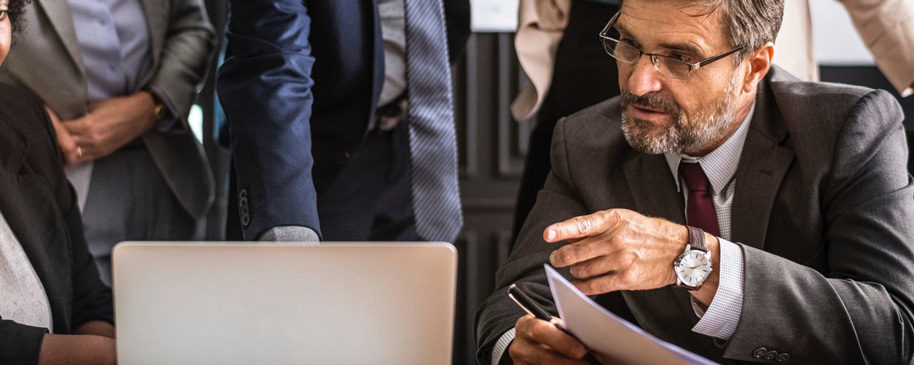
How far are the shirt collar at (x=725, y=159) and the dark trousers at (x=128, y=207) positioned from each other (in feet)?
3.95

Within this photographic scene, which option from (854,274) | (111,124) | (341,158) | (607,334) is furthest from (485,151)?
(607,334)

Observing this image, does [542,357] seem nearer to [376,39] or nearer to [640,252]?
[640,252]

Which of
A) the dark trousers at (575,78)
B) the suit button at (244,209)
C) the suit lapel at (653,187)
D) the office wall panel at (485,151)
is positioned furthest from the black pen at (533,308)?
the office wall panel at (485,151)

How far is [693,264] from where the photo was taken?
4.07 ft

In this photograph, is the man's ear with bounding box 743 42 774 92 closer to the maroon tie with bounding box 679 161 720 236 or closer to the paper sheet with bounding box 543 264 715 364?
the maroon tie with bounding box 679 161 720 236

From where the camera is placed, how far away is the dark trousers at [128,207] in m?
1.84

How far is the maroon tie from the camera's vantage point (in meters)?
1.54

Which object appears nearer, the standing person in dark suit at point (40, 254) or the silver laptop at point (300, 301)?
the silver laptop at point (300, 301)

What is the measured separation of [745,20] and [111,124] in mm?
1322

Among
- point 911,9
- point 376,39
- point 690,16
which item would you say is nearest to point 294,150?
point 376,39

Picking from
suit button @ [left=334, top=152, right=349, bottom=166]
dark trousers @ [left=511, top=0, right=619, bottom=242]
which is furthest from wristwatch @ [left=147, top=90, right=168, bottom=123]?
dark trousers @ [left=511, top=0, right=619, bottom=242]

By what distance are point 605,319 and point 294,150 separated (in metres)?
0.80

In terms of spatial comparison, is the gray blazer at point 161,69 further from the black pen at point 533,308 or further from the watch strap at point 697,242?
the watch strap at point 697,242

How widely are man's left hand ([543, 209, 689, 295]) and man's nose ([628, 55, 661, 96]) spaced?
0.31m
